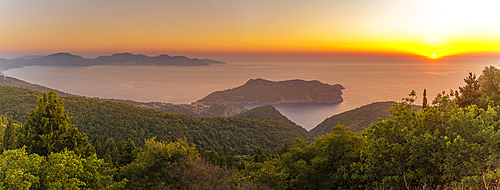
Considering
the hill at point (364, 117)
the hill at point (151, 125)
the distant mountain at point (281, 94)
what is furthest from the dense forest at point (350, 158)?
the distant mountain at point (281, 94)

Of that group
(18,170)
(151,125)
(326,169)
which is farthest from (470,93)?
(151,125)

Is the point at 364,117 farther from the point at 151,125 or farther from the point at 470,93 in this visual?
the point at 470,93

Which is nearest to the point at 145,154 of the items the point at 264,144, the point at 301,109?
the point at 264,144

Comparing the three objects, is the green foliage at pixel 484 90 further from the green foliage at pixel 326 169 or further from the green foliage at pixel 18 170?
the green foliage at pixel 18 170

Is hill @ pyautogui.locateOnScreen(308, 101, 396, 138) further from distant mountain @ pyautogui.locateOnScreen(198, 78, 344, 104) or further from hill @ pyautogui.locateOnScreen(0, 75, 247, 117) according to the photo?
distant mountain @ pyautogui.locateOnScreen(198, 78, 344, 104)

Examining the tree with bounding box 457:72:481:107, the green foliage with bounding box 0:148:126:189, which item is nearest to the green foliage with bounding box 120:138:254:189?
the green foliage with bounding box 0:148:126:189

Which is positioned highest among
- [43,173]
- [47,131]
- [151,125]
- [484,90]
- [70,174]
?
[484,90]
